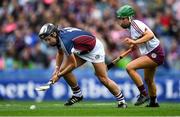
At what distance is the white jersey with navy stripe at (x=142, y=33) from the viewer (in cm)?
1733

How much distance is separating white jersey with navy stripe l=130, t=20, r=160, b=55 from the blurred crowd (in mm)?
7754

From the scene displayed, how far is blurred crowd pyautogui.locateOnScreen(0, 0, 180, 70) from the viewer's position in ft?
85.4

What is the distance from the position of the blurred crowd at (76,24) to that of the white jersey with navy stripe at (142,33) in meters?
7.75

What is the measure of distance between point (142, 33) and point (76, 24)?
10.0 m

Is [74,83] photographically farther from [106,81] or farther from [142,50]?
[142,50]

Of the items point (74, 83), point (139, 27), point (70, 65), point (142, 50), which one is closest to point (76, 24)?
point (74, 83)

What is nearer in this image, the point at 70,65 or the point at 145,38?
the point at 70,65

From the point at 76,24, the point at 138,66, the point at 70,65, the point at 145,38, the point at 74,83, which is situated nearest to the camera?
the point at 70,65

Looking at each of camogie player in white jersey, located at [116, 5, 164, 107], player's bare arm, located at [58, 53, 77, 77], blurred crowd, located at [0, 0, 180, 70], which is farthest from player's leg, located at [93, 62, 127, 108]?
blurred crowd, located at [0, 0, 180, 70]

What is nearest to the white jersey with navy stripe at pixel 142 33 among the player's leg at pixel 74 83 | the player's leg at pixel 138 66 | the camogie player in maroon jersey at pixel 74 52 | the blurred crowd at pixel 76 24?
the player's leg at pixel 138 66

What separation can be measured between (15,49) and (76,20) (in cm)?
Result: 246

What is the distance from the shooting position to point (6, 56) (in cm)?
2734

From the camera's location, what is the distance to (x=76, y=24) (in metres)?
27.2

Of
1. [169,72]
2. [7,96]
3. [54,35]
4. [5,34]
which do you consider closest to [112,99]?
[169,72]
